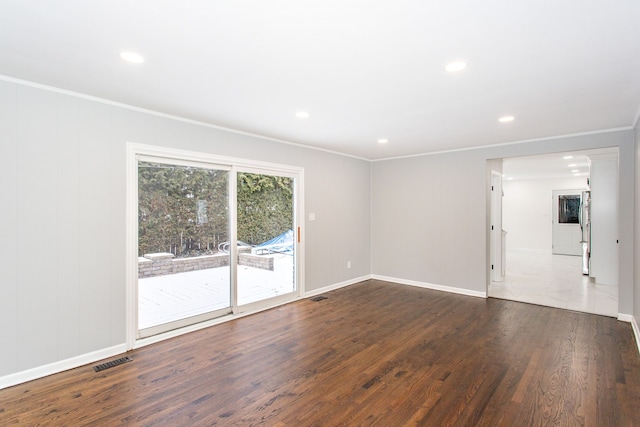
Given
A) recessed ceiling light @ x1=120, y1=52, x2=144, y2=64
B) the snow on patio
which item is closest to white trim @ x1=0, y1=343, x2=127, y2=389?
the snow on patio

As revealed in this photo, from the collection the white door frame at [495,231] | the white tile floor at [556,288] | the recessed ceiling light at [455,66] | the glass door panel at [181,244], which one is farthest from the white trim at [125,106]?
the white tile floor at [556,288]

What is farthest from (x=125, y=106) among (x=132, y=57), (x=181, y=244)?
(x=181, y=244)

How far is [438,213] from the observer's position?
19.2 feet

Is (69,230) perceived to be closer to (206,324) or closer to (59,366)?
(59,366)

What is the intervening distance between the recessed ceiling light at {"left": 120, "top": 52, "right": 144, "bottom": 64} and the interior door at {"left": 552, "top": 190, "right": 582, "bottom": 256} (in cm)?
1187

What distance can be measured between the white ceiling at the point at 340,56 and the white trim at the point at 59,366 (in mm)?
2458

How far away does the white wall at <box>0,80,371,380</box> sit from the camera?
270 cm

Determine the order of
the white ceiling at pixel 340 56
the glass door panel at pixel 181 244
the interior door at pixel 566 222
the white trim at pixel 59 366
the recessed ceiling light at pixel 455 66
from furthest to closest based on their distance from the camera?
the interior door at pixel 566 222, the glass door panel at pixel 181 244, the white trim at pixel 59 366, the recessed ceiling light at pixel 455 66, the white ceiling at pixel 340 56

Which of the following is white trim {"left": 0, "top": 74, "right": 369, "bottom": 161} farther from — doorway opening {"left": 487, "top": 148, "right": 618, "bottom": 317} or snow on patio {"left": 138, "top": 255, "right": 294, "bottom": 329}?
doorway opening {"left": 487, "top": 148, "right": 618, "bottom": 317}

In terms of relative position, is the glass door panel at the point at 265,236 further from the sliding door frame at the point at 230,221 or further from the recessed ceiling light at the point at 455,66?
the recessed ceiling light at the point at 455,66

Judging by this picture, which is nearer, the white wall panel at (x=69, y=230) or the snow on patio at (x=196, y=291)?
the white wall panel at (x=69, y=230)

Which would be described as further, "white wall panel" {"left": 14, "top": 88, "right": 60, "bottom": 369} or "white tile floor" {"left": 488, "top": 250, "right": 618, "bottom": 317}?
"white tile floor" {"left": 488, "top": 250, "right": 618, "bottom": 317}

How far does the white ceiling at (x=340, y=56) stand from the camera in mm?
1757

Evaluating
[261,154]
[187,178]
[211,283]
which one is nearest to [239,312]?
[211,283]
